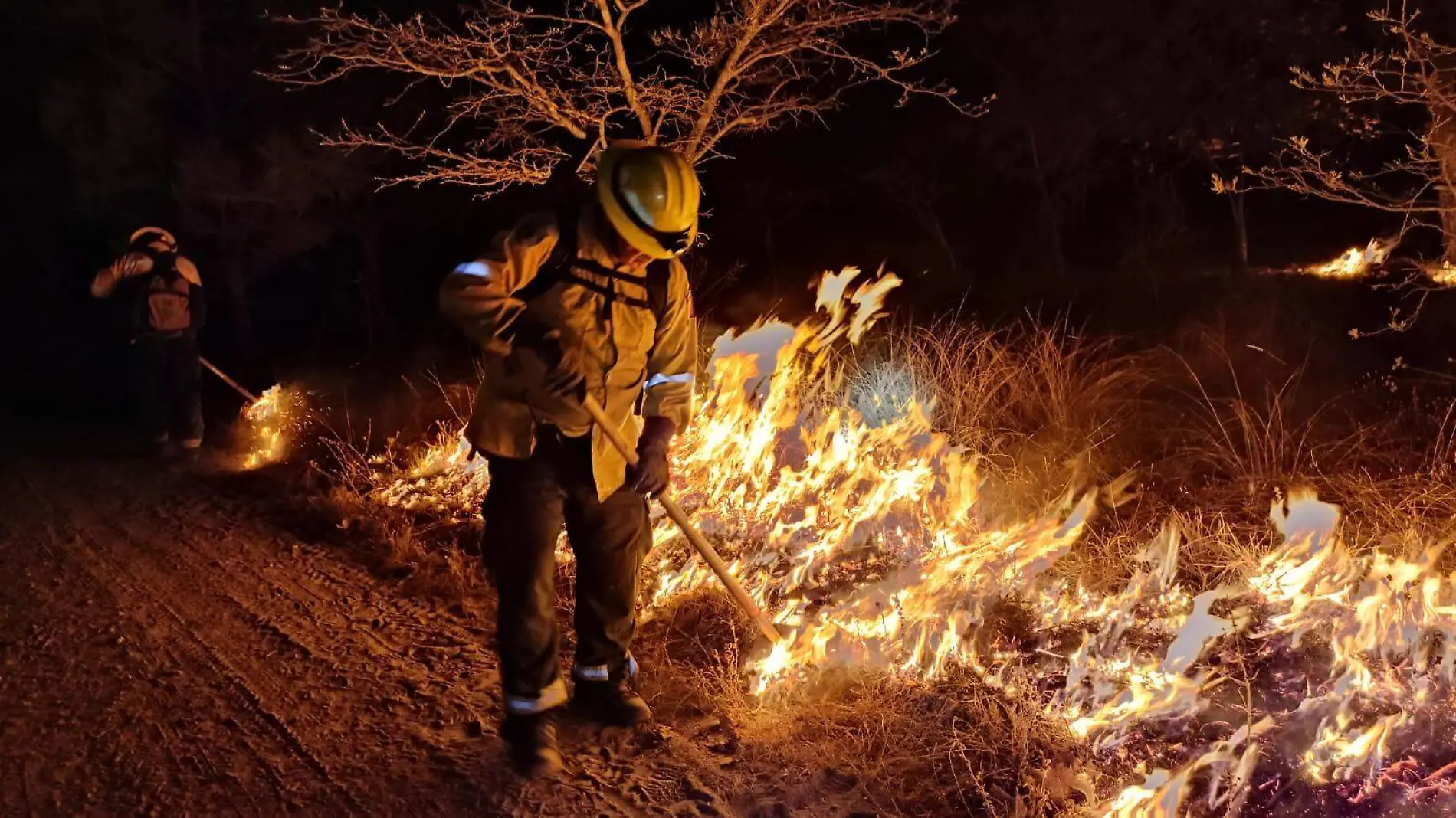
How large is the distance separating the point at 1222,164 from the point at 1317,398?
1417 cm

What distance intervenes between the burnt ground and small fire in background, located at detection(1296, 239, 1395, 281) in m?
10.3

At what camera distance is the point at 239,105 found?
1253 cm

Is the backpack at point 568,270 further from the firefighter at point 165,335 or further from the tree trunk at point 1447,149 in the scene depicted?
the firefighter at point 165,335

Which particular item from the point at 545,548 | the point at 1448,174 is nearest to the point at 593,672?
the point at 545,548

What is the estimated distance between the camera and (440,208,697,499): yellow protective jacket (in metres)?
3.22

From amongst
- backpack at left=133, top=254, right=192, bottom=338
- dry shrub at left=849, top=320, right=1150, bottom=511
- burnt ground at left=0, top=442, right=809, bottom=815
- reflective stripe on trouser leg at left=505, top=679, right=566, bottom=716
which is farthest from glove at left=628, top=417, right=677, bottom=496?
backpack at left=133, top=254, right=192, bottom=338

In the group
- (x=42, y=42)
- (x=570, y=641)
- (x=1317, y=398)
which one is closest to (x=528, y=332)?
(x=570, y=641)

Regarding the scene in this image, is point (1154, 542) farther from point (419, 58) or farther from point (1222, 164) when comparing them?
point (1222, 164)

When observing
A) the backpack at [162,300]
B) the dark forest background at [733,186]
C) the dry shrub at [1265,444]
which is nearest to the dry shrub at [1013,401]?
the dry shrub at [1265,444]

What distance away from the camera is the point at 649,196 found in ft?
10.6

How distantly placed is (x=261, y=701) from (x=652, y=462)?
1.91 m

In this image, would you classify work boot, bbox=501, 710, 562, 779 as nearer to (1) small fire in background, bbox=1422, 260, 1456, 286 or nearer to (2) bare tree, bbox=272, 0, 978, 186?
(2) bare tree, bbox=272, 0, 978, 186

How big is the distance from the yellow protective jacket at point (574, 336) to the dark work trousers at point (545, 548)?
3.0 inches

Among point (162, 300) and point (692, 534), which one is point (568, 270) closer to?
point (692, 534)
